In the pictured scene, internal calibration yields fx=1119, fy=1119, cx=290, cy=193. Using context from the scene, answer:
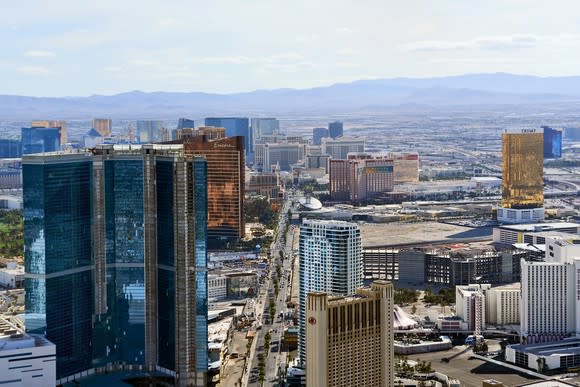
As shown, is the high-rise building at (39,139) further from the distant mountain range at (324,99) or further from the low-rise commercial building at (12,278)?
the distant mountain range at (324,99)

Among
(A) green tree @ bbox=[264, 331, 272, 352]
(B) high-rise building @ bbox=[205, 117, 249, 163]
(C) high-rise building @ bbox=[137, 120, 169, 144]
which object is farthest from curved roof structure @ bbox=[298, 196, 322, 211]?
(B) high-rise building @ bbox=[205, 117, 249, 163]

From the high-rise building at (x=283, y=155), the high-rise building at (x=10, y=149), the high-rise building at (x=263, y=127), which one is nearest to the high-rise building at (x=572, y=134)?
the high-rise building at (x=263, y=127)

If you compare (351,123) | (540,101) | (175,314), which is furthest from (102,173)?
(540,101)

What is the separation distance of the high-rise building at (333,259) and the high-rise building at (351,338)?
15.7 ft

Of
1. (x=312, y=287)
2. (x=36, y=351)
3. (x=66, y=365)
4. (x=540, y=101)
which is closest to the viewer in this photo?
(x=36, y=351)

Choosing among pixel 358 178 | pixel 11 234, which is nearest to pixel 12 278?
pixel 11 234

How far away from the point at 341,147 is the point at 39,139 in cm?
1717

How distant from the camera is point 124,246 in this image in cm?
1878

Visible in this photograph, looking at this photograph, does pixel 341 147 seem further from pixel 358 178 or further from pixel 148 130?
pixel 358 178

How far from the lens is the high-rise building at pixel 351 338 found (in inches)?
552

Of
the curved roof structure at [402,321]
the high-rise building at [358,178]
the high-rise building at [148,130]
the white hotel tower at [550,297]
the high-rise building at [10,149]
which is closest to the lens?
the white hotel tower at [550,297]

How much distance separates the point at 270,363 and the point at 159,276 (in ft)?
10.4

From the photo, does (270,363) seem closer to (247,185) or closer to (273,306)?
(273,306)

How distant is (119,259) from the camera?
1875 centimetres
